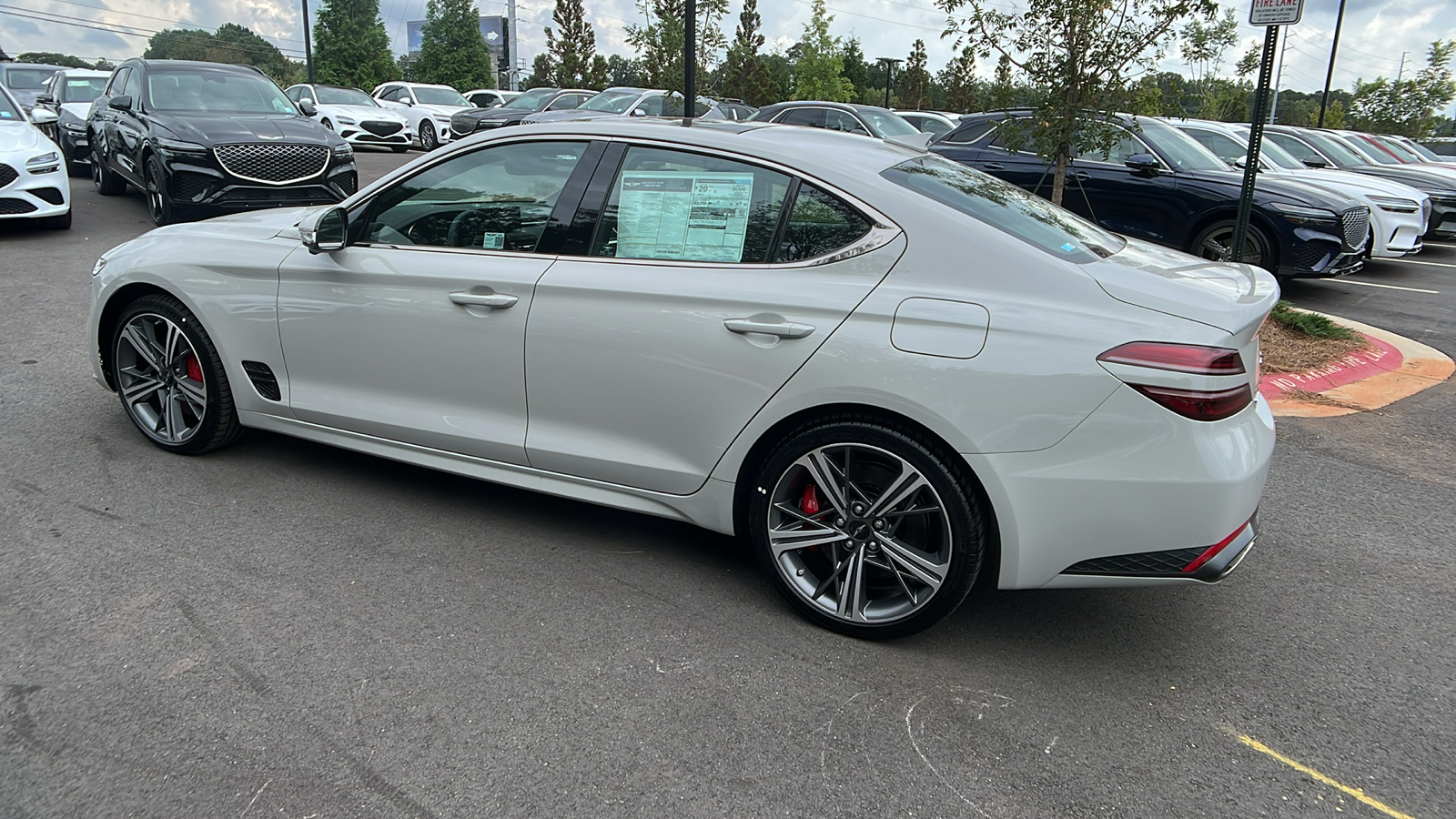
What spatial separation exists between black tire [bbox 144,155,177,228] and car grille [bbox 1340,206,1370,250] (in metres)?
11.3

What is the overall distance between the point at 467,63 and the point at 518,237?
225 ft

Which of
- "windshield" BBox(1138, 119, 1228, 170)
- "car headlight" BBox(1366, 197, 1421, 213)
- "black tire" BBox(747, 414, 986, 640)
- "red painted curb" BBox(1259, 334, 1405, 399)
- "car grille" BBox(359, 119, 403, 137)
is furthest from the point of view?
"car grille" BBox(359, 119, 403, 137)

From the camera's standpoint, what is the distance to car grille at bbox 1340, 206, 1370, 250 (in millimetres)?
9289

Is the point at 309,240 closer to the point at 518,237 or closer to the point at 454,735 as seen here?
the point at 518,237

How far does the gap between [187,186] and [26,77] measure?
13650 mm

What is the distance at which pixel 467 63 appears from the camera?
66.0m

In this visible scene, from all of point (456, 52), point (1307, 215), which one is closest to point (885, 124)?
point (1307, 215)

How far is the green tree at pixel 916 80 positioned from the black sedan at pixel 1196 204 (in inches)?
1824

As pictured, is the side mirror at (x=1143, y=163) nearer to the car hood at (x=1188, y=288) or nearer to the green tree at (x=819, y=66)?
the car hood at (x=1188, y=288)

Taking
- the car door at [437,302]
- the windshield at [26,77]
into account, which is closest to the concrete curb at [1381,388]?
the car door at [437,302]

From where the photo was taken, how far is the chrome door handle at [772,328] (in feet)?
9.86

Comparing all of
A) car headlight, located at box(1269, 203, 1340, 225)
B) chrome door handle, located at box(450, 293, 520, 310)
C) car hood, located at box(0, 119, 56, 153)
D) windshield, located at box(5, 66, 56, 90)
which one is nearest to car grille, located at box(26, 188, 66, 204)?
car hood, located at box(0, 119, 56, 153)

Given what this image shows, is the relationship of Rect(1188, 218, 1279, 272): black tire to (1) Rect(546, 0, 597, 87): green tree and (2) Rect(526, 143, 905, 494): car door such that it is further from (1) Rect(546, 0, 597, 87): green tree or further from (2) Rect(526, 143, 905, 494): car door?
(1) Rect(546, 0, 597, 87): green tree

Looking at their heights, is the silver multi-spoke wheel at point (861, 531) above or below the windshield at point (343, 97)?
below
